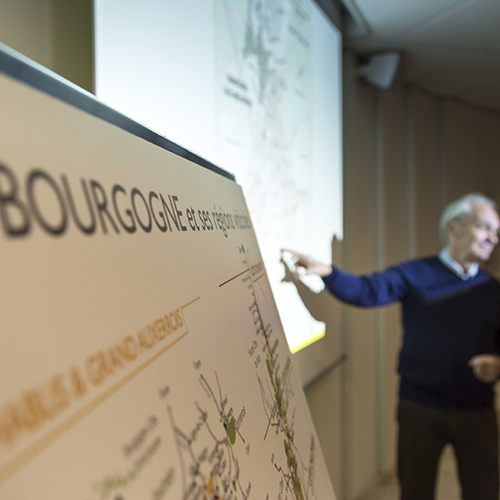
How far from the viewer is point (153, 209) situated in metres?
0.50

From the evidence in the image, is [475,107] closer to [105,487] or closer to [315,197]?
[315,197]

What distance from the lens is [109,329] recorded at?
373 mm

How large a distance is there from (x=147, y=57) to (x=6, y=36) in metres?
0.29

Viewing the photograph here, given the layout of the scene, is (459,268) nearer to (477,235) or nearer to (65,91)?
(477,235)

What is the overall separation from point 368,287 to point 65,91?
1.67 metres

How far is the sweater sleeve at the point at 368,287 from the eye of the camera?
5.61 feet

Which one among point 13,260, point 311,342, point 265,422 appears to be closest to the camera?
point 13,260

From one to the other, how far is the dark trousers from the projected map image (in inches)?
24.1

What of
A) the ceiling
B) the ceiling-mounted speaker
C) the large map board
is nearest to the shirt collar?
the ceiling-mounted speaker

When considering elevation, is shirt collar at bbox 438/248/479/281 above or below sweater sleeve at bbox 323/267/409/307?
above

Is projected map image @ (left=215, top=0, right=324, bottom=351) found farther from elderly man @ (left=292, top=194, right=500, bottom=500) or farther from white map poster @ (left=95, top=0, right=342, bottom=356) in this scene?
elderly man @ (left=292, top=194, right=500, bottom=500)

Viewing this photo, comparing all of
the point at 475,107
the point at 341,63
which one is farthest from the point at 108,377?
the point at 475,107

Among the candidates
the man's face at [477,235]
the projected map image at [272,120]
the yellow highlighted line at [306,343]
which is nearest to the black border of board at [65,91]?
the projected map image at [272,120]

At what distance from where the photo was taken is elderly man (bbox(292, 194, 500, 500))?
1757 mm
